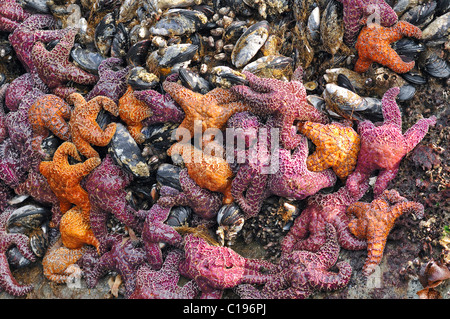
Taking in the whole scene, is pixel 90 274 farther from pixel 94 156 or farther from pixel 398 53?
pixel 398 53

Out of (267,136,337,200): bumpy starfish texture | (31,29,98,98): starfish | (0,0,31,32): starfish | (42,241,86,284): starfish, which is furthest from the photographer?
(0,0,31,32): starfish

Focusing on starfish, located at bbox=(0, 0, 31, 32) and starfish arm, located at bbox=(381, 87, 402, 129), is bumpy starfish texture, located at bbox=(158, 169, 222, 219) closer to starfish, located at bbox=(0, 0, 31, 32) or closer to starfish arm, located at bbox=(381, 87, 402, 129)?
starfish arm, located at bbox=(381, 87, 402, 129)

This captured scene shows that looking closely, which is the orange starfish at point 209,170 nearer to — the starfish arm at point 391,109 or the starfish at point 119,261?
the starfish at point 119,261

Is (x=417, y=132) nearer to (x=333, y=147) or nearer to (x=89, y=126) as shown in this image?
(x=333, y=147)

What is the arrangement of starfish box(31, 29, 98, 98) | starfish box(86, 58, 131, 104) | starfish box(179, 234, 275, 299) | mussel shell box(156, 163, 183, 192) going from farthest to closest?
starfish box(31, 29, 98, 98)
starfish box(86, 58, 131, 104)
mussel shell box(156, 163, 183, 192)
starfish box(179, 234, 275, 299)

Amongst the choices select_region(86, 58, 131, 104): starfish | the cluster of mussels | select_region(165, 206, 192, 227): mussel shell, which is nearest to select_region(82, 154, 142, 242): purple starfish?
the cluster of mussels
